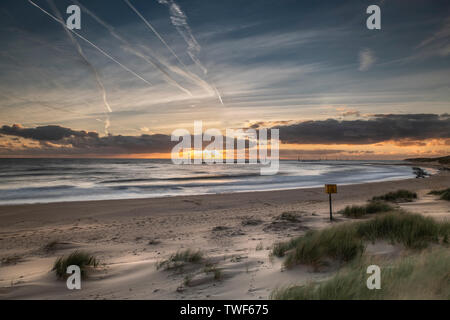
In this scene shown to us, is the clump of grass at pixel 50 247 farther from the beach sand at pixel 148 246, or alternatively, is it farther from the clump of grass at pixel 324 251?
the clump of grass at pixel 324 251

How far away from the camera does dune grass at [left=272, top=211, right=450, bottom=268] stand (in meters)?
4.74

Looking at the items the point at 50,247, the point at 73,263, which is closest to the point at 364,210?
the point at 73,263

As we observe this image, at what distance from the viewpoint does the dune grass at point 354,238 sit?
4742mm

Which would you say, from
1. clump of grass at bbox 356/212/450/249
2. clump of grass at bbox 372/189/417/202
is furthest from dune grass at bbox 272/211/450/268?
clump of grass at bbox 372/189/417/202

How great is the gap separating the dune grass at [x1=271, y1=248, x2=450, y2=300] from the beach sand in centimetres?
65

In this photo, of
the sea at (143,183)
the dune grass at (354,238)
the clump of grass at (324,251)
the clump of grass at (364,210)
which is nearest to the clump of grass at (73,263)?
the dune grass at (354,238)

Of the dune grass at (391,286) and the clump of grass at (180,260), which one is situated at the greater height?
the dune grass at (391,286)

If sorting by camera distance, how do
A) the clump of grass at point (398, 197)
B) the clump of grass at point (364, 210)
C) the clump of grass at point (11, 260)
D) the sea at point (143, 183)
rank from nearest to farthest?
the clump of grass at point (11, 260) → the clump of grass at point (364, 210) → the clump of grass at point (398, 197) → the sea at point (143, 183)

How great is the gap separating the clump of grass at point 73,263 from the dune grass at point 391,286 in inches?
162

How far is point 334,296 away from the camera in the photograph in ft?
10.3

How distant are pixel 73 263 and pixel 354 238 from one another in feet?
19.1

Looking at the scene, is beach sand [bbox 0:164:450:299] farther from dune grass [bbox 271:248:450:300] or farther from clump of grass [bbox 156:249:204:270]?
dune grass [bbox 271:248:450:300]
